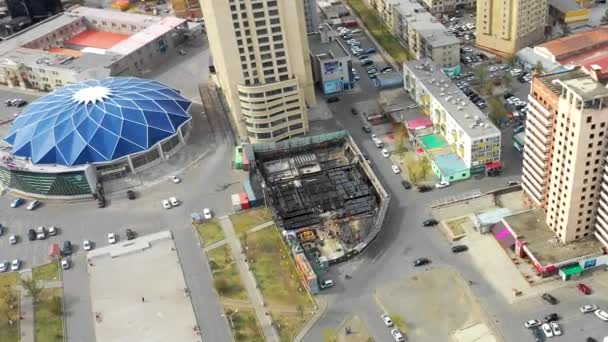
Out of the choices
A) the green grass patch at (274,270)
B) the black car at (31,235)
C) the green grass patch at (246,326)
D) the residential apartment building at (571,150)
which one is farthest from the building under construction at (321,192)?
the black car at (31,235)

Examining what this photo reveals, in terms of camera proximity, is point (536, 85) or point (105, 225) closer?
point (536, 85)

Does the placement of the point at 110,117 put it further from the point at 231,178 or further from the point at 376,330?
the point at 376,330

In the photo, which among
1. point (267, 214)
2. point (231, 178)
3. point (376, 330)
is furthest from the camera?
point (231, 178)

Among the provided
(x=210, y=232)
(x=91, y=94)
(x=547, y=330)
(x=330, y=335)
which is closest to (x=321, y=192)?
(x=210, y=232)

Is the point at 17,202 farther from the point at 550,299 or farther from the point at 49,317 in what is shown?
the point at 550,299

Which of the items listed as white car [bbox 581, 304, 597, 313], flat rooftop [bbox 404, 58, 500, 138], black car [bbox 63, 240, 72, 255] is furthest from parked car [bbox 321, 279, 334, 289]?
black car [bbox 63, 240, 72, 255]

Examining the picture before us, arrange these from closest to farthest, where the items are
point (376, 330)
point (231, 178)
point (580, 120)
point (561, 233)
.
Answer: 1. point (580, 120)
2. point (376, 330)
3. point (561, 233)
4. point (231, 178)

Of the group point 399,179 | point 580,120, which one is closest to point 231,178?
point 399,179
